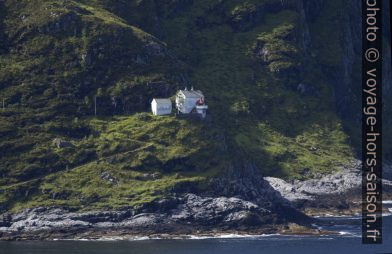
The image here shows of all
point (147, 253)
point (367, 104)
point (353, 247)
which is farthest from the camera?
point (353, 247)

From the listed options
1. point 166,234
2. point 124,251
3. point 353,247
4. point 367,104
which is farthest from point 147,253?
point 367,104

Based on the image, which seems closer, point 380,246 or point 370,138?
point 370,138

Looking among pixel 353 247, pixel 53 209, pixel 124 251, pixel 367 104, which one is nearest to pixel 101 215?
pixel 53 209

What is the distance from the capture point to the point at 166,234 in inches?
7638

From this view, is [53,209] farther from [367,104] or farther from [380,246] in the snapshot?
[367,104]

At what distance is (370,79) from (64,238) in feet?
432

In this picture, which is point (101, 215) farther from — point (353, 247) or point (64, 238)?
point (353, 247)

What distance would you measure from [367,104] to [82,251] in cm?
10890

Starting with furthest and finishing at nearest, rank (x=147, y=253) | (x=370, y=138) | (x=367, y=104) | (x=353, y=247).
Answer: (x=353, y=247)
(x=147, y=253)
(x=367, y=104)
(x=370, y=138)

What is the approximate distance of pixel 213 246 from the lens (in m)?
183

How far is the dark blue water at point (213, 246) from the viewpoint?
6885 inches

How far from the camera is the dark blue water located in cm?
17488

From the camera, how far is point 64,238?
190125 millimetres

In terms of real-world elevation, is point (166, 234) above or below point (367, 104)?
below
